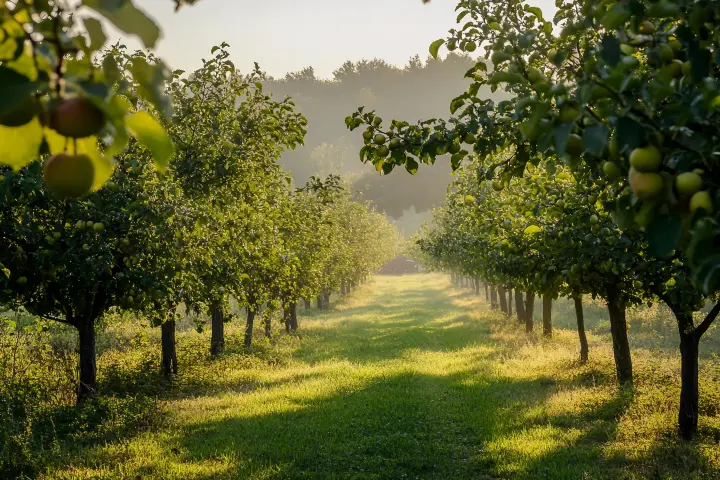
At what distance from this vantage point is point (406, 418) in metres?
9.56

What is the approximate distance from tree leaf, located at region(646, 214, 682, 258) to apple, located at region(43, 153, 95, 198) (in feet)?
4.92

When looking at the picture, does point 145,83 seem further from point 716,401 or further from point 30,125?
point 716,401

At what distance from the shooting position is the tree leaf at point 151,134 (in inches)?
42.1

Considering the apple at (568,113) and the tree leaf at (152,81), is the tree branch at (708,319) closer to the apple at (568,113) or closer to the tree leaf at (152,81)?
the apple at (568,113)

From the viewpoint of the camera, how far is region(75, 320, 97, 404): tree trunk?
32.3 ft

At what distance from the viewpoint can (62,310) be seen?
371 inches

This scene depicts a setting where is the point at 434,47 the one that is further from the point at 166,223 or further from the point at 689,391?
the point at 689,391

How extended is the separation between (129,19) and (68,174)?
0.35 metres

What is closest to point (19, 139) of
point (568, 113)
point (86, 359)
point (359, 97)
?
point (568, 113)

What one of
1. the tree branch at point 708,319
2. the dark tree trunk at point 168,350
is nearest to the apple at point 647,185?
the tree branch at point 708,319

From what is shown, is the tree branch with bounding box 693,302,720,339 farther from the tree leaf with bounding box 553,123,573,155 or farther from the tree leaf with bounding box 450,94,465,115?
the tree leaf with bounding box 553,123,573,155

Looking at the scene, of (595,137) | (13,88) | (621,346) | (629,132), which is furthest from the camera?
(621,346)

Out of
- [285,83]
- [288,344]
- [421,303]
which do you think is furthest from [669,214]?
[285,83]

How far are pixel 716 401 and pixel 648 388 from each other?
1.24 m
